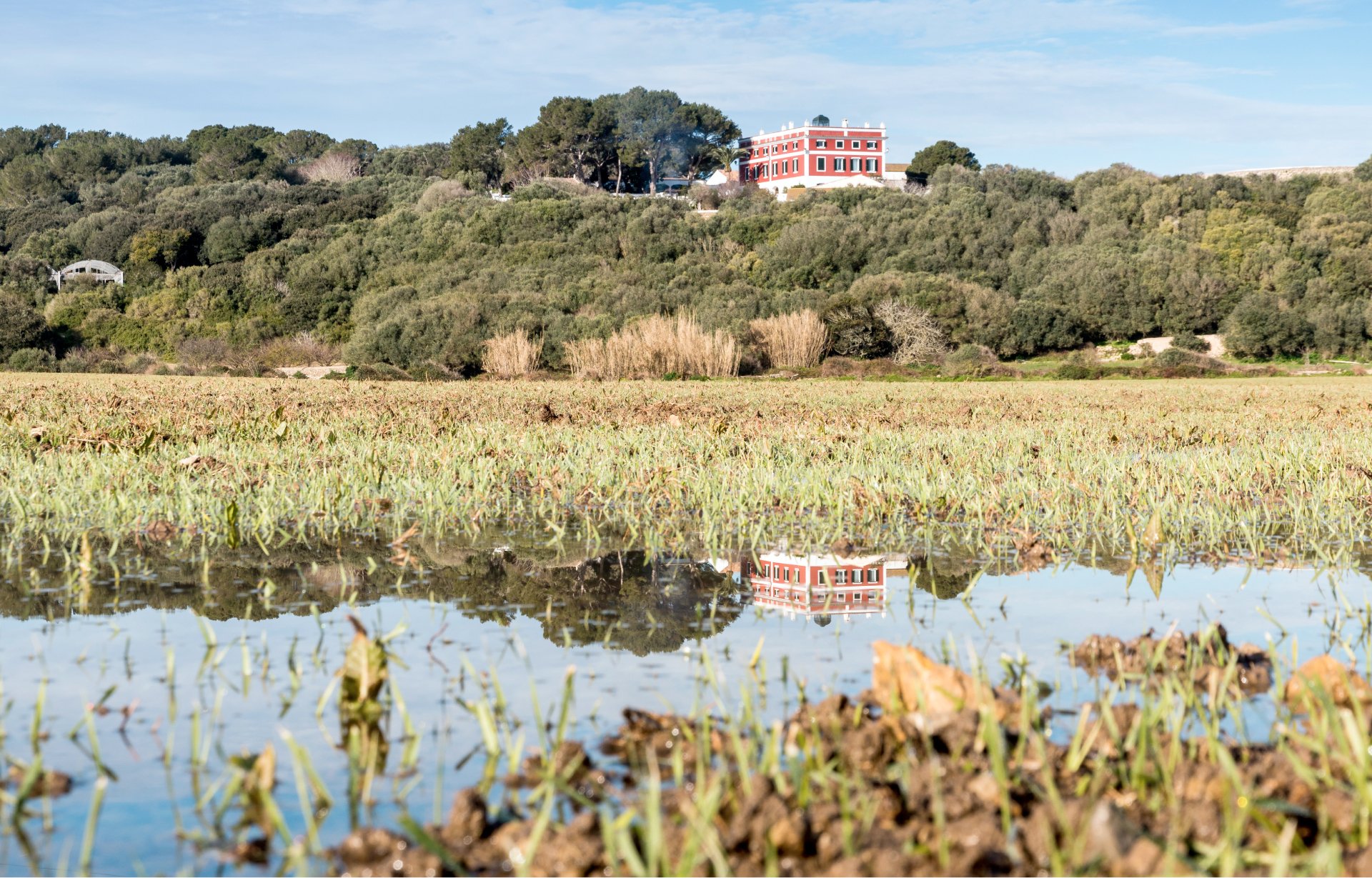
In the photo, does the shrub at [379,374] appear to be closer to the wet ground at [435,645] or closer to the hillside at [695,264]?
the hillside at [695,264]

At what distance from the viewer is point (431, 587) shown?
3.47 meters

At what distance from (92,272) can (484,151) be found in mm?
37008

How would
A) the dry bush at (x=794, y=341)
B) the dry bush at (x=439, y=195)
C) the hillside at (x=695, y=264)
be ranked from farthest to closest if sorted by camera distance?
the dry bush at (x=439, y=195)
the hillside at (x=695, y=264)
the dry bush at (x=794, y=341)

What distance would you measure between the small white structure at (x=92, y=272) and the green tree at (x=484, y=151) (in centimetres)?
3338

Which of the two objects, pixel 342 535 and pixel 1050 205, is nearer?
pixel 342 535

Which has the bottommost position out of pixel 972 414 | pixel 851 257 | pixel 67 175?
pixel 972 414

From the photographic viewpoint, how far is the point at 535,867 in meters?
1.51

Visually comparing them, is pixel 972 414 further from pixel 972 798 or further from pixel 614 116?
pixel 614 116

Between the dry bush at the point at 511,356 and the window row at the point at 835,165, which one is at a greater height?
the window row at the point at 835,165

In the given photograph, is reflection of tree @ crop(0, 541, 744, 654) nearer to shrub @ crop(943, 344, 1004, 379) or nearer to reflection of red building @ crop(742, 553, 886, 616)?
reflection of red building @ crop(742, 553, 886, 616)

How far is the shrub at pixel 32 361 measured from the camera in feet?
98.5

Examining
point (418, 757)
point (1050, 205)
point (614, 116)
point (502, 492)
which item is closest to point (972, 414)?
point (502, 492)

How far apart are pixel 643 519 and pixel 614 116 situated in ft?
320

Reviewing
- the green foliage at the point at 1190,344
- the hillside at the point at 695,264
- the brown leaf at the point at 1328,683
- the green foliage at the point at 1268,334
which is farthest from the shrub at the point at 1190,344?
the brown leaf at the point at 1328,683
